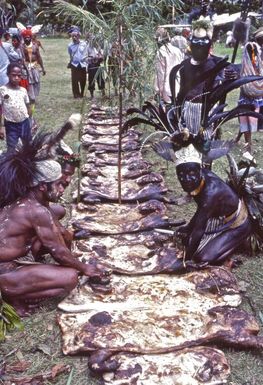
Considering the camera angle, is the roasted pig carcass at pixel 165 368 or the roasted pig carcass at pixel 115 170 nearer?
the roasted pig carcass at pixel 165 368

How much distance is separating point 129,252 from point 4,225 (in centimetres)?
126

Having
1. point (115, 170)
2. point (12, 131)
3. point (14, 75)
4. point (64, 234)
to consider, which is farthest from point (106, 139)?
point (64, 234)

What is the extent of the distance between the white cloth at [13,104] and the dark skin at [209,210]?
9.55 ft

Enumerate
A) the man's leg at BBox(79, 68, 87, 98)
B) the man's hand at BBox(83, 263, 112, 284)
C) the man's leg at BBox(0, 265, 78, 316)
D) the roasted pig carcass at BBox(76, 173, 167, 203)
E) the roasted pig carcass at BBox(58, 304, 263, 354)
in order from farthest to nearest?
1. the man's leg at BBox(79, 68, 87, 98)
2. the roasted pig carcass at BBox(76, 173, 167, 203)
3. the man's hand at BBox(83, 263, 112, 284)
4. the man's leg at BBox(0, 265, 78, 316)
5. the roasted pig carcass at BBox(58, 304, 263, 354)

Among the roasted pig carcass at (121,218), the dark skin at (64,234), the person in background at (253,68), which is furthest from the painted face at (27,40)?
the dark skin at (64,234)

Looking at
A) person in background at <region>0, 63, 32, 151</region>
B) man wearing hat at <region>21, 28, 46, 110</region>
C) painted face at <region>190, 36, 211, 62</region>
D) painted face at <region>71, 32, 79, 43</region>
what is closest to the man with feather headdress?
painted face at <region>190, 36, 211, 62</region>

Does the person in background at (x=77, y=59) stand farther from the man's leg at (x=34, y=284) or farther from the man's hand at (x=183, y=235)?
the man's leg at (x=34, y=284)

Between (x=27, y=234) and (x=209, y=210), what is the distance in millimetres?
1489

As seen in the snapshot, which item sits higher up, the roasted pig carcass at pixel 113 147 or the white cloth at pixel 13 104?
the white cloth at pixel 13 104

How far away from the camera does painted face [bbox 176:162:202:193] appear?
3844 millimetres

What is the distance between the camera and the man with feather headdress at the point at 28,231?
3.47 m

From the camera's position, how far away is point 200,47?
5148 millimetres

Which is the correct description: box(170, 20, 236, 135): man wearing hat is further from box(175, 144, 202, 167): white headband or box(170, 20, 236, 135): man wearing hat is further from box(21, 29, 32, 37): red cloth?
box(21, 29, 32, 37): red cloth

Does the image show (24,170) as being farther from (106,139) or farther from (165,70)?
(165,70)
